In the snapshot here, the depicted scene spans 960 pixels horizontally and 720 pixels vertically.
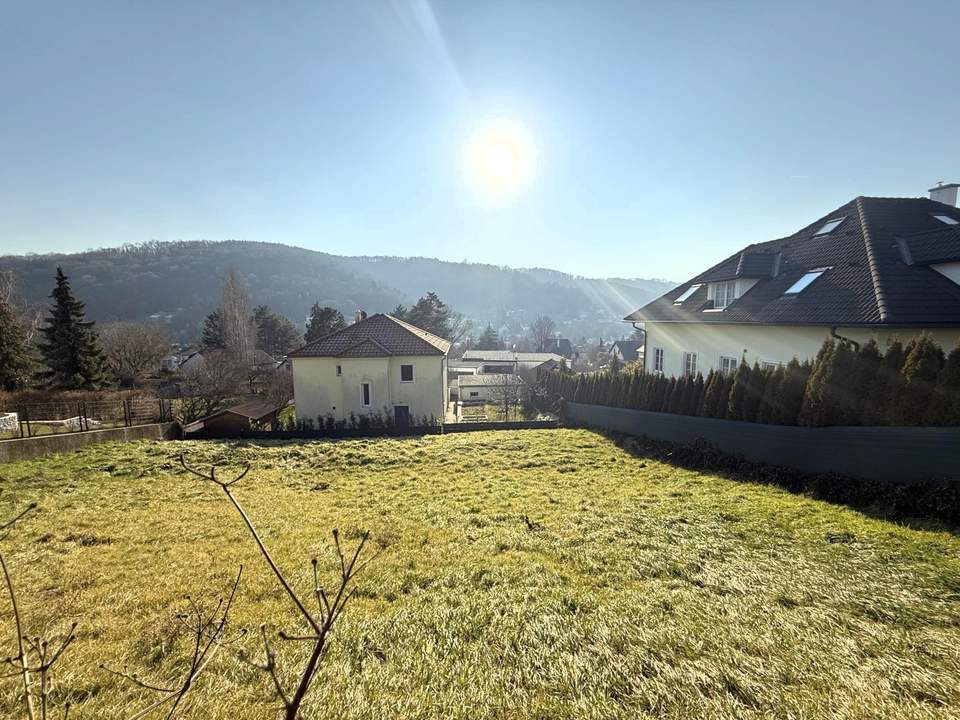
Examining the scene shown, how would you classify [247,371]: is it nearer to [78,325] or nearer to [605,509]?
[78,325]

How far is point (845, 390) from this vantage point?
27.7ft

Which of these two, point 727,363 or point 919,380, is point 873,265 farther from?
point 919,380

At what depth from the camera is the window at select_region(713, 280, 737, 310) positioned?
1561 centimetres

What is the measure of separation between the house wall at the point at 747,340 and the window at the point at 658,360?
0.59 ft

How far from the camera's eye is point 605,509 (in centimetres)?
→ 793

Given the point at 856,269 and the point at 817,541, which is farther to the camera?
the point at 856,269

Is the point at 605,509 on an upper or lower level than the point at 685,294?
lower

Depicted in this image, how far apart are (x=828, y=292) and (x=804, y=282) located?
1.37 meters

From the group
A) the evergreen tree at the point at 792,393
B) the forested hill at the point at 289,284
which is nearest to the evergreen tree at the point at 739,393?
the evergreen tree at the point at 792,393

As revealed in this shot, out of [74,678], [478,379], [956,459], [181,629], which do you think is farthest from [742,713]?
[478,379]

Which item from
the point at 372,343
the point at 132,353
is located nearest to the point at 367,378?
the point at 372,343

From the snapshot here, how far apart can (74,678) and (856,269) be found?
17.2m

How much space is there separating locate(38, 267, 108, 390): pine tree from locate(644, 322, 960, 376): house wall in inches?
1165

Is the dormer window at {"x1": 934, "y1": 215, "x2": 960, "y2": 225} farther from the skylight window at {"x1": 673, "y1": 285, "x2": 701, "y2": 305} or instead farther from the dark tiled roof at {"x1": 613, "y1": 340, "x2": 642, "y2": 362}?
the dark tiled roof at {"x1": 613, "y1": 340, "x2": 642, "y2": 362}
